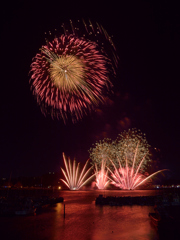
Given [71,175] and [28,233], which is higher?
[71,175]

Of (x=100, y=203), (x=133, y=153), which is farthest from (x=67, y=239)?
(x=133, y=153)

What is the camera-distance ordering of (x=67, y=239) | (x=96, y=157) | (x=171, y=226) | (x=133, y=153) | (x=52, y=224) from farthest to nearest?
(x=96, y=157), (x=133, y=153), (x=52, y=224), (x=171, y=226), (x=67, y=239)

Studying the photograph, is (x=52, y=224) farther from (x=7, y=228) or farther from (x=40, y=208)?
(x=40, y=208)

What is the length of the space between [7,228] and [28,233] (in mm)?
2904

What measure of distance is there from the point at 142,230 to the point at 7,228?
10176mm

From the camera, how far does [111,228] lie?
19156 millimetres

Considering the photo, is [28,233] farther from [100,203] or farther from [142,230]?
[100,203]

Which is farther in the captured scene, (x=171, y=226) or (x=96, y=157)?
(x=96, y=157)

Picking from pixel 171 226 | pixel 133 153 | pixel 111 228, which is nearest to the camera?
pixel 171 226

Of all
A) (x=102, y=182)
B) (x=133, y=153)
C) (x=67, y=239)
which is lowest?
(x=67, y=239)

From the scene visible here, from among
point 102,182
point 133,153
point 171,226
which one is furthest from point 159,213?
point 102,182

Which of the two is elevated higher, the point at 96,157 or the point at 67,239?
the point at 96,157

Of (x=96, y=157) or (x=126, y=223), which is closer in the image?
(x=126, y=223)

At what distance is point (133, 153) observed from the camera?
56156 mm
